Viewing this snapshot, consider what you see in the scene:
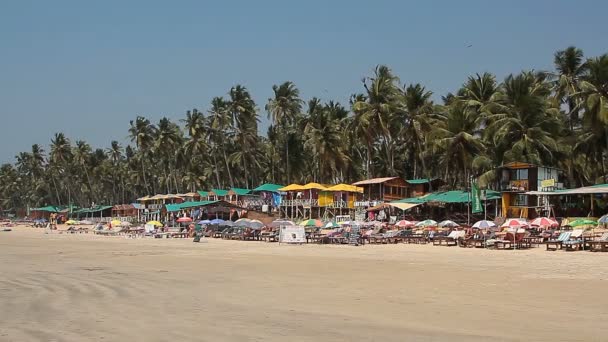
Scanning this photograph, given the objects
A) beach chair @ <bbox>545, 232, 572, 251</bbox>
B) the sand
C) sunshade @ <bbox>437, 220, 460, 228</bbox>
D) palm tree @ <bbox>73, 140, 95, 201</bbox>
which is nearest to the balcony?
sunshade @ <bbox>437, 220, 460, 228</bbox>

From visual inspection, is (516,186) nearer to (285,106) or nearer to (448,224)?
(448,224)

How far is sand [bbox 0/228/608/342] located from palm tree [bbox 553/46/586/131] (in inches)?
1252

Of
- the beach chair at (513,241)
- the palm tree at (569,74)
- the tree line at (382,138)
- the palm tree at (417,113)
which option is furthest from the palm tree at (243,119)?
the beach chair at (513,241)

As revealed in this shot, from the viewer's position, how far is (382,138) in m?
63.6

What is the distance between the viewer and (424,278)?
17.1 m

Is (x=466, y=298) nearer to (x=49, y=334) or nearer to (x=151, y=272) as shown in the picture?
(x=49, y=334)

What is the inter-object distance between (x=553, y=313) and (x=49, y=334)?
27.1 ft

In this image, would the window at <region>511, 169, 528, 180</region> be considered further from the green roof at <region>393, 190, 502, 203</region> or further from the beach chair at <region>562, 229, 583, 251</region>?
the beach chair at <region>562, 229, 583, 251</region>

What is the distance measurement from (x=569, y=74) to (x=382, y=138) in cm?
1884

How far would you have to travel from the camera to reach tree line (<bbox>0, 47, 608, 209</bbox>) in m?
47.5

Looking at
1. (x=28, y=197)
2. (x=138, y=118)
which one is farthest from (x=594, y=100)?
(x=28, y=197)

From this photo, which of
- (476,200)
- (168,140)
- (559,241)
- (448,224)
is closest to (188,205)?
(168,140)

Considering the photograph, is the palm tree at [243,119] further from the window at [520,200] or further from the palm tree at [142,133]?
the window at [520,200]

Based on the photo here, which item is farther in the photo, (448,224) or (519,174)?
(519,174)
